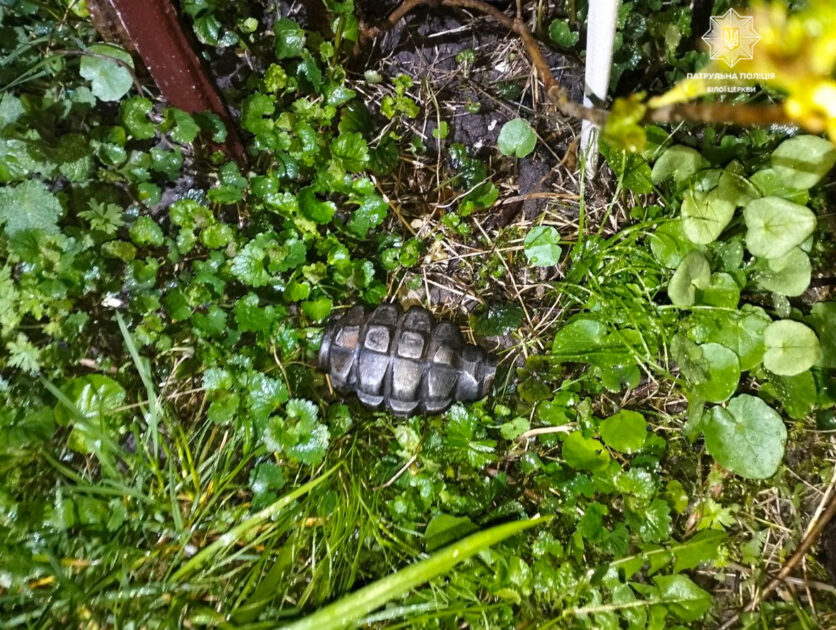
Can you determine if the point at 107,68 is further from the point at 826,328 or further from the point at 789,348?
the point at 826,328

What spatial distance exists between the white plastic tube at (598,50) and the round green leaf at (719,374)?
0.71m

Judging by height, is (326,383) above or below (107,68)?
below

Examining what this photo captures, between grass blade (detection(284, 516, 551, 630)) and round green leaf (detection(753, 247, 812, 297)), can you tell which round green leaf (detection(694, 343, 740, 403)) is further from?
grass blade (detection(284, 516, 551, 630))

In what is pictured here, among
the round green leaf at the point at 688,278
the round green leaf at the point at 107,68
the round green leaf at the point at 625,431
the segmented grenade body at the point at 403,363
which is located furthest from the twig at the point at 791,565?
the round green leaf at the point at 107,68

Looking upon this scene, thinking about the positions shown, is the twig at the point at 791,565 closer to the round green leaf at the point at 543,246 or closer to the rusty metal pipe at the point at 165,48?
the round green leaf at the point at 543,246

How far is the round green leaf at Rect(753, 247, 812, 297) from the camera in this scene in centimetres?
151

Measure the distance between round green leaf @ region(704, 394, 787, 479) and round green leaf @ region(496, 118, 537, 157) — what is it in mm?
966

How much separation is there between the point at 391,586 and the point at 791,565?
3.76 feet

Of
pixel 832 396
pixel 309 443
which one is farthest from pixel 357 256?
pixel 832 396

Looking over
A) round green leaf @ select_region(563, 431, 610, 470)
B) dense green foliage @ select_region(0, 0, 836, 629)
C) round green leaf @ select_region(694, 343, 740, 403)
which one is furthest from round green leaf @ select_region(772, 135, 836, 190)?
round green leaf @ select_region(563, 431, 610, 470)

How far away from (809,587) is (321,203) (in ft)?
5.94

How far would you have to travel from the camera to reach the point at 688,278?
1.52 metres

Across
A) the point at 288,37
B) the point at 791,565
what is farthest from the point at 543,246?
the point at 791,565

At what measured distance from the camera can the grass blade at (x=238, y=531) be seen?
1.53m
